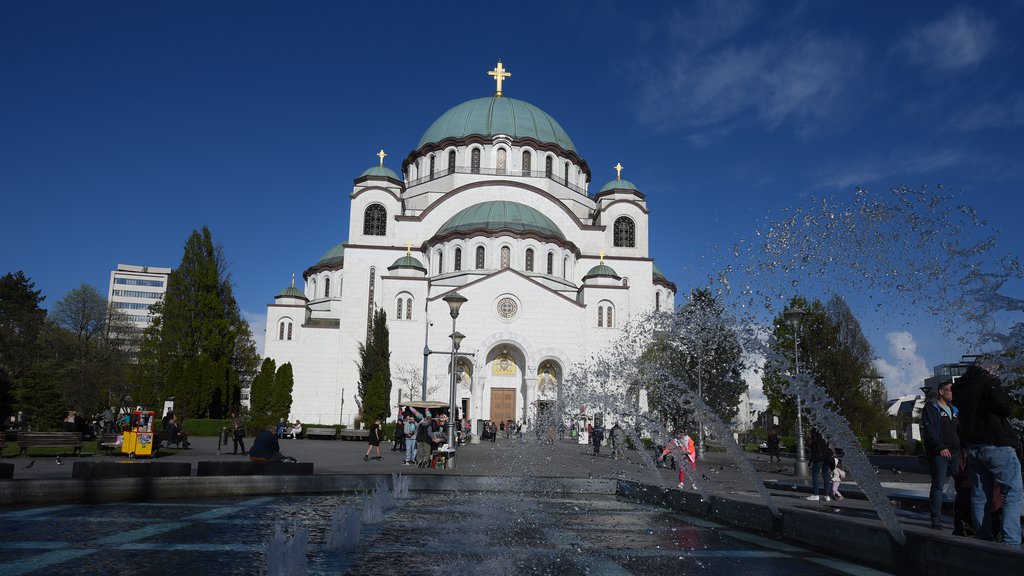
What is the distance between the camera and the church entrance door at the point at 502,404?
42906mm

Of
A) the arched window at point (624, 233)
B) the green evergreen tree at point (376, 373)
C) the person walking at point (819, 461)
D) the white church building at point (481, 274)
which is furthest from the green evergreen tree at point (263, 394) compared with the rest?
the person walking at point (819, 461)

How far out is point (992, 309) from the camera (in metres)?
9.11

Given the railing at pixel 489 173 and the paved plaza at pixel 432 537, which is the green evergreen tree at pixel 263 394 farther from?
the paved plaza at pixel 432 537

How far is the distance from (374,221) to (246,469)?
39.2m

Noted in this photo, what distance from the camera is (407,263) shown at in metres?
44.0

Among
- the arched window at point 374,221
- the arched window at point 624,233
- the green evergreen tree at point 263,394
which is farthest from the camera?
the arched window at point 624,233

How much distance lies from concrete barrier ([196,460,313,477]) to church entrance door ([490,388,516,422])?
31.1m

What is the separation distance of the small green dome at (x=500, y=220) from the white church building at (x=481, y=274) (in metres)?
0.13

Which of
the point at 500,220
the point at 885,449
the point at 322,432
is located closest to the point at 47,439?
the point at 322,432

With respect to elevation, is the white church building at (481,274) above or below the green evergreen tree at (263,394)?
above

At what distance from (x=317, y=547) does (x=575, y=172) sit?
1985 inches

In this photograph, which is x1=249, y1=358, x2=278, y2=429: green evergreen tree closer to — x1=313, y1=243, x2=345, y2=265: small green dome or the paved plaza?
x1=313, y1=243, x2=345, y2=265: small green dome

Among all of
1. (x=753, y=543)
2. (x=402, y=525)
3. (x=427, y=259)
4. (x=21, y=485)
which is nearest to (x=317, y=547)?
(x=402, y=525)

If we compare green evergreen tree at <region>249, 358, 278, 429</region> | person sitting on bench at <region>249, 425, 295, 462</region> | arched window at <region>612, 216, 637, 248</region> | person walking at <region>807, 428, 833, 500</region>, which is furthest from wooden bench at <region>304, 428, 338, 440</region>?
person walking at <region>807, 428, 833, 500</region>
